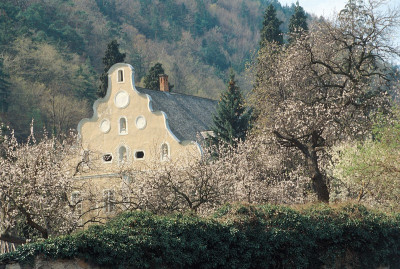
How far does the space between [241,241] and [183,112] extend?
27.7 metres

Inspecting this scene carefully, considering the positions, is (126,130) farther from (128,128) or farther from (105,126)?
(105,126)

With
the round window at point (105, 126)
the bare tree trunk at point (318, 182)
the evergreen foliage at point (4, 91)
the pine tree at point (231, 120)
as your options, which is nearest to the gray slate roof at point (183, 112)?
the pine tree at point (231, 120)

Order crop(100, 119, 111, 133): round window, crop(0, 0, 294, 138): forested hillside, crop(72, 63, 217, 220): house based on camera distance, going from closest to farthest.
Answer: crop(72, 63, 217, 220): house → crop(100, 119, 111, 133): round window → crop(0, 0, 294, 138): forested hillside

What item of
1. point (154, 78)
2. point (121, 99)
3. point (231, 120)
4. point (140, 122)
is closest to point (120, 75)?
point (121, 99)

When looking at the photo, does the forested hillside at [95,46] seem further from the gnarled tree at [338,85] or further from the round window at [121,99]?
the gnarled tree at [338,85]

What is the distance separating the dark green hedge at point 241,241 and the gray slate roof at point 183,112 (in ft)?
62.4

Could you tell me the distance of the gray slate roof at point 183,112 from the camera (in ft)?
137

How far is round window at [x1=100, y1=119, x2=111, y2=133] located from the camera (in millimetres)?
40562

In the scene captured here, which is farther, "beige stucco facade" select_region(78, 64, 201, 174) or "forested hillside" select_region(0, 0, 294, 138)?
"forested hillside" select_region(0, 0, 294, 138)

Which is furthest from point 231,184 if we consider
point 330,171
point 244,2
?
point 244,2

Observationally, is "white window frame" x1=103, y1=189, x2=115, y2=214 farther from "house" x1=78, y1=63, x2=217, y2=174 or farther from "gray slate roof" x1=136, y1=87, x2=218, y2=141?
"gray slate roof" x1=136, y1=87, x2=218, y2=141

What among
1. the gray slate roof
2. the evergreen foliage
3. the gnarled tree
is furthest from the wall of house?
the evergreen foliage

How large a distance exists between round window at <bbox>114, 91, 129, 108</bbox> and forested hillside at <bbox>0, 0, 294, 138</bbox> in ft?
36.4

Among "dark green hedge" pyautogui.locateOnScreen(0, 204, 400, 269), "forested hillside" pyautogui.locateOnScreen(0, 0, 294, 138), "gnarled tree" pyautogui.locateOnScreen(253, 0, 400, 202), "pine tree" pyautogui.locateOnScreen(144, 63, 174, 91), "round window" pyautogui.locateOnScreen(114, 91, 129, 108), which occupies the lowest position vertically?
"dark green hedge" pyautogui.locateOnScreen(0, 204, 400, 269)
